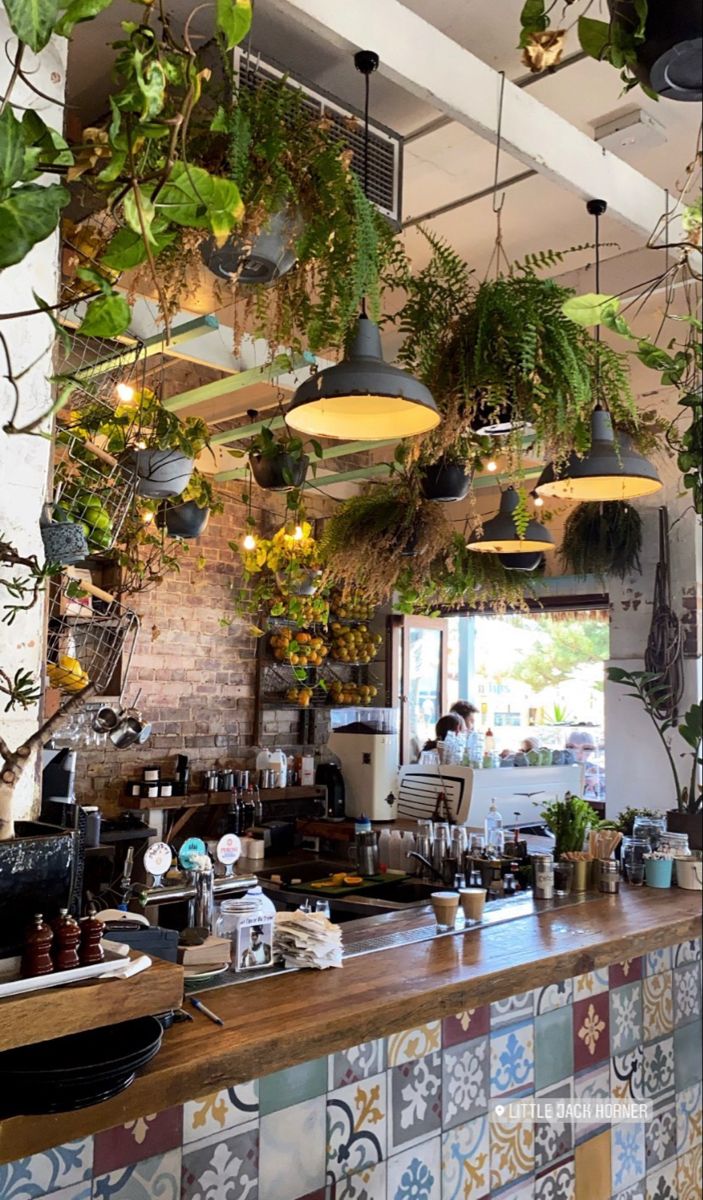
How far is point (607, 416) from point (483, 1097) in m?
1.81

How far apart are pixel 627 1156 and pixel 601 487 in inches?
75.9

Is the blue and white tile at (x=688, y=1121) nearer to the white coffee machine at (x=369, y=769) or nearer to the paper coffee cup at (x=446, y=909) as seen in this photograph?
the paper coffee cup at (x=446, y=909)

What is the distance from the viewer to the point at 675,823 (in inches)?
135

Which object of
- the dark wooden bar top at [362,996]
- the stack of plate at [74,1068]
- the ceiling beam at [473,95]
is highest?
the ceiling beam at [473,95]

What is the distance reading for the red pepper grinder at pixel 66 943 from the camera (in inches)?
51.0

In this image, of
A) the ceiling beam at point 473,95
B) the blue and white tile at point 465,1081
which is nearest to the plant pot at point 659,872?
the blue and white tile at point 465,1081

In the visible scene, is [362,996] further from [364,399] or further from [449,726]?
[449,726]

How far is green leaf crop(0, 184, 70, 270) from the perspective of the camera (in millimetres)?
1000

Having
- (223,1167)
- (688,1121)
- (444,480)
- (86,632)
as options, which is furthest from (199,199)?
(688,1121)

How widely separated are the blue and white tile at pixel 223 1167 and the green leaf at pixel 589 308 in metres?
1.59

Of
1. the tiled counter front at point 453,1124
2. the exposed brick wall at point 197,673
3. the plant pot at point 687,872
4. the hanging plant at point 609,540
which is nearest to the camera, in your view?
the tiled counter front at point 453,1124

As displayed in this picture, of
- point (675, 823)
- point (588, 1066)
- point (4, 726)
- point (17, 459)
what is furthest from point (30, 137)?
point (675, 823)

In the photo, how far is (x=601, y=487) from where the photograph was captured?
9.50ft

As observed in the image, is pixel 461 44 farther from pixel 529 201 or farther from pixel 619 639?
pixel 619 639
